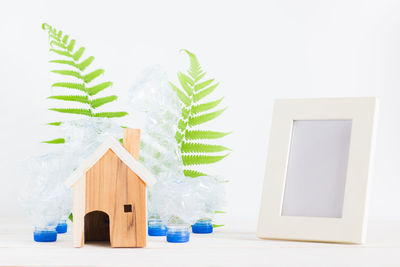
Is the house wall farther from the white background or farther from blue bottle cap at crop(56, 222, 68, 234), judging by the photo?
the white background

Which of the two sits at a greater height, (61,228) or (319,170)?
(319,170)

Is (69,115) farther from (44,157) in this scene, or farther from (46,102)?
(44,157)

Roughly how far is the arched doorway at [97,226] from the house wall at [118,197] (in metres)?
0.08

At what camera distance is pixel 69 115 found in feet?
4.58

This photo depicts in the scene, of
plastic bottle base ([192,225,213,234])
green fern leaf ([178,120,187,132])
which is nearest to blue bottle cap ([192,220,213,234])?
plastic bottle base ([192,225,213,234])

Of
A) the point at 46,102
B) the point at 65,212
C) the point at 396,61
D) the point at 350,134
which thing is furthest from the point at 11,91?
the point at 396,61

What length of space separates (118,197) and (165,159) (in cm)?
20

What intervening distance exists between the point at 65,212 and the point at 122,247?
153 mm

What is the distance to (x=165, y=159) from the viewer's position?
1.03 m

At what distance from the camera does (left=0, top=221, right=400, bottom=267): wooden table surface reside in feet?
2.42

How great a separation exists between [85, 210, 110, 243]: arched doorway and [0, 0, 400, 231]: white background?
0.52 m

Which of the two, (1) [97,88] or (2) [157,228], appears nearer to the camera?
(2) [157,228]

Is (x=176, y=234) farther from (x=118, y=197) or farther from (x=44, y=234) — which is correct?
(x=44, y=234)

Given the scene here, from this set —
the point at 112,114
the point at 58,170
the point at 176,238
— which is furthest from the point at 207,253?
the point at 112,114
